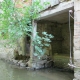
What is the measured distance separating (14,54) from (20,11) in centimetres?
409

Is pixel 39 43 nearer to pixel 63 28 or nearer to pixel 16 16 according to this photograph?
pixel 16 16

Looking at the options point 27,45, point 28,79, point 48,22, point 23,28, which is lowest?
point 28,79

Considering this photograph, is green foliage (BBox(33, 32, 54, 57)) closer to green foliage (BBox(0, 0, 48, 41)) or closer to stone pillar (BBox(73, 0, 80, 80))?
green foliage (BBox(0, 0, 48, 41))

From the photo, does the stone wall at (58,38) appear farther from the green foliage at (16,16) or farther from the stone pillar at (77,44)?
the stone pillar at (77,44)

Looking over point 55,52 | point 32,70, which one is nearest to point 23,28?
point 32,70

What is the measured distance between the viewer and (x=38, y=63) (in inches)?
316

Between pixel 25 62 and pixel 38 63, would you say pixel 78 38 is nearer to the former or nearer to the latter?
pixel 38 63

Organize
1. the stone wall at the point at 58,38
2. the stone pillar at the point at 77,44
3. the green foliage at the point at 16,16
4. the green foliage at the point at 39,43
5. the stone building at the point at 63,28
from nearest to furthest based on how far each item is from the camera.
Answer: the stone pillar at the point at 77,44, the stone building at the point at 63,28, the green foliage at the point at 16,16, the green foliage at the point at 39,43, the stone wall at the point at 58,38

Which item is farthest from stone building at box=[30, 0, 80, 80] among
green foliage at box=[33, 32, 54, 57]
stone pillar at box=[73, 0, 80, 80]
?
green foliage at box=[33, 32, 54, 57]

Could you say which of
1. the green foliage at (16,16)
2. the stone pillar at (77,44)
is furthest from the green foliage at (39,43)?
the stone pillar at (77,44)

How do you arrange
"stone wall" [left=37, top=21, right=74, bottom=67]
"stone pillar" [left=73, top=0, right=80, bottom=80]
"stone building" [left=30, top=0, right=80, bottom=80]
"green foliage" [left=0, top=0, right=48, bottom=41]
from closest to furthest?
1. "stone pillar" [left=73, top=0, right=80, bottom=80]
2. "stone building" [left=30, top=0, right=80, bottom=80]
3. "green foliage" [left=0, top=0, right=48, bottom=41]
4. "stone wall" [left=37, top=21, right=74, bottom=67]

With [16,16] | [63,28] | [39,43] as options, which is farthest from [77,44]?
[63,28]

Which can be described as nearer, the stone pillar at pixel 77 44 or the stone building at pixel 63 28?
the stone pillar at pixel 77 44

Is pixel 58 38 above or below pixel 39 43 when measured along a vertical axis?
above
